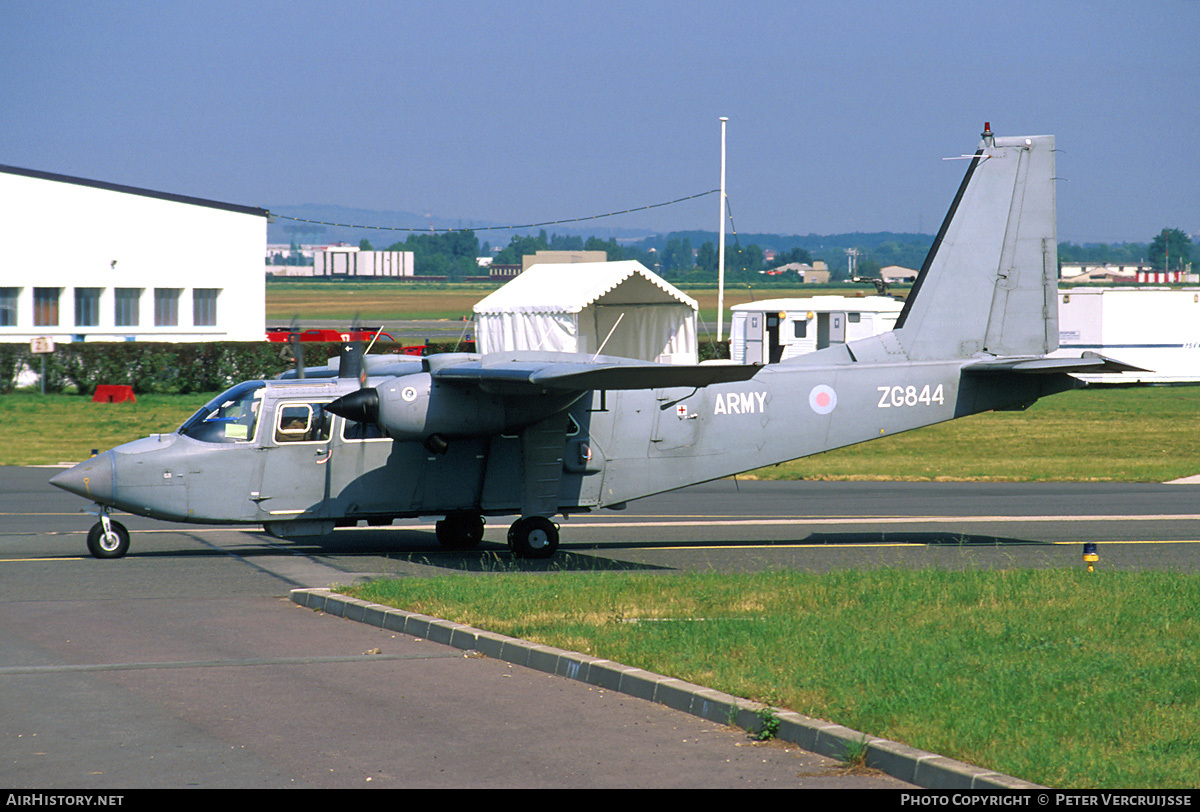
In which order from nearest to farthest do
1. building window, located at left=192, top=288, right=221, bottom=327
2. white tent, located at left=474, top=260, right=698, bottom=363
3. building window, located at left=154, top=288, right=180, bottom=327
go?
white tent, located at left=474, top=260, right=698, bottom=363 → building window, located at left=154, top=288, right=180, bottom=327 → building window, located at left=192, top=288, right=221, bottom=327

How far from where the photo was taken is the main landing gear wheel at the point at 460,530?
1731 cm

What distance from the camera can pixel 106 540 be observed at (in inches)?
616

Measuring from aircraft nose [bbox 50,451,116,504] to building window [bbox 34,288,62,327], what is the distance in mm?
32592

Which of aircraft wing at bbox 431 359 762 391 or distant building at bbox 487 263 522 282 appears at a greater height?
distant building at bbox 487 263 522 282

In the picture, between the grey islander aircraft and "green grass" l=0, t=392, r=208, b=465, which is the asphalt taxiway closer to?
the grey islander aircraft

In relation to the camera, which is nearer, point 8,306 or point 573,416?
point 573,416

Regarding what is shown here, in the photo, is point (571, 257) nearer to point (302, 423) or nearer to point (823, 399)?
point (823, 399)

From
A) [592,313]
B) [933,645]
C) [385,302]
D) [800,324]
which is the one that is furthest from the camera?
[385,302]

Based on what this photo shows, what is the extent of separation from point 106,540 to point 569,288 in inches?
1157

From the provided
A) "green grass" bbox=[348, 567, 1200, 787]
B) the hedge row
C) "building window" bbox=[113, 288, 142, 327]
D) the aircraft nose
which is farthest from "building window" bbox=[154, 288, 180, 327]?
"green grass" bbox=[348, 567, 1200, 787]

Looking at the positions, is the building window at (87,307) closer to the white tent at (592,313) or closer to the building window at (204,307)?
the building window at (204,307)

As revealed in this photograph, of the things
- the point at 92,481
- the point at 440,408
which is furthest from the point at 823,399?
the point at 92,481

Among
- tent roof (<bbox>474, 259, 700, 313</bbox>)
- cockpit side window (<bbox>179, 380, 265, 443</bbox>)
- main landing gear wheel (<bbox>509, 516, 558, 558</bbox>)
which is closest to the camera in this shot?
cockpit side window (<bbox>179, 380, 265, 443</bbox>)

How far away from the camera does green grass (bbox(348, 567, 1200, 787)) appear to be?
7.00 metres
